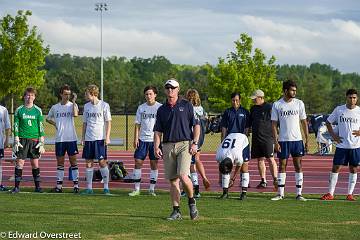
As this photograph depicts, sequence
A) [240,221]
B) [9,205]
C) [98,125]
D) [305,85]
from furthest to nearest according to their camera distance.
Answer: [305,85] → [98,125] → [9,205] → [240,221]

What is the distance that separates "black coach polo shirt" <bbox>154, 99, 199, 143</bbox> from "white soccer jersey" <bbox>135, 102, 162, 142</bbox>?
9.60ft

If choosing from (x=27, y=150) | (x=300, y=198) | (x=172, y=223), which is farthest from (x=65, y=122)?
(x=172, y=223)

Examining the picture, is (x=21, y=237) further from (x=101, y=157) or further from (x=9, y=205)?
(x=101, y=157)

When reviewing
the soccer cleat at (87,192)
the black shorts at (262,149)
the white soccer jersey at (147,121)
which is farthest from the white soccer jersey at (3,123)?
the black shorts at (262,149)

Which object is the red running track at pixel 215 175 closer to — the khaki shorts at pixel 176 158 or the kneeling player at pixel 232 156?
the kneeling player at pixel 232 156

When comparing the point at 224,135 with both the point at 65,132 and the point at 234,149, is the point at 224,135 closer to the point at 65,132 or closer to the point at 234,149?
the point at 234,149

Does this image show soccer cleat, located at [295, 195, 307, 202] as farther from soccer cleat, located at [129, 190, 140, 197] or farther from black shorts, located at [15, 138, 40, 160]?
black shorts, located at [15, 138, 40, 160]

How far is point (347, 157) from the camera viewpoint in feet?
41.6

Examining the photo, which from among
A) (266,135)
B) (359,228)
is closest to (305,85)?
(266,135)

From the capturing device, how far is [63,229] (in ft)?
29.0

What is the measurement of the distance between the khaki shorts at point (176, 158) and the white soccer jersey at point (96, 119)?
11.7 ft

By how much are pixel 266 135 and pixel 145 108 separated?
2.75m

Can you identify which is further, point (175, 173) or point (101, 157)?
point (101, 157)

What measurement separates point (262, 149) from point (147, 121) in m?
2.70
